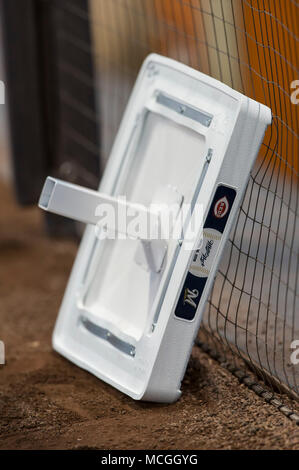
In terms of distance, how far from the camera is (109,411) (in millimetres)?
1739

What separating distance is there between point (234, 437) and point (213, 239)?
1.34ft

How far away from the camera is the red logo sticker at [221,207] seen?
5.39 ft

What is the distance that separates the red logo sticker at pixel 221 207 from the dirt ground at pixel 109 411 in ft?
1.40

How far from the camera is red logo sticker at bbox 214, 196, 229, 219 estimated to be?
1.64 metres

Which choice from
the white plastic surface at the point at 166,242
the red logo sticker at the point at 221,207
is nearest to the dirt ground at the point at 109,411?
the white plastic surface at the point at 166,242

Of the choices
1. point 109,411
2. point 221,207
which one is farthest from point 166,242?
point 109,411

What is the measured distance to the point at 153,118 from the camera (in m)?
1.95

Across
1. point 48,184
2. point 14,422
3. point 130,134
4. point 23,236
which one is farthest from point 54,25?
point 14,422

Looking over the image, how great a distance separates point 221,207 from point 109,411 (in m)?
0.52

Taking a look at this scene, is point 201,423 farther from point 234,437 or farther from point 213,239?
point 213,239

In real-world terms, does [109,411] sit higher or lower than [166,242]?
lower

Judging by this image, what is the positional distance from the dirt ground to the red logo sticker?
0.43 meters

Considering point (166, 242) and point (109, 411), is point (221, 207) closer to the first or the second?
point (166, 242)

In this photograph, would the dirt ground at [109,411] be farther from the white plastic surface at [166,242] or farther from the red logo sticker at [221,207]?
the red logo sticker at [221,207]
